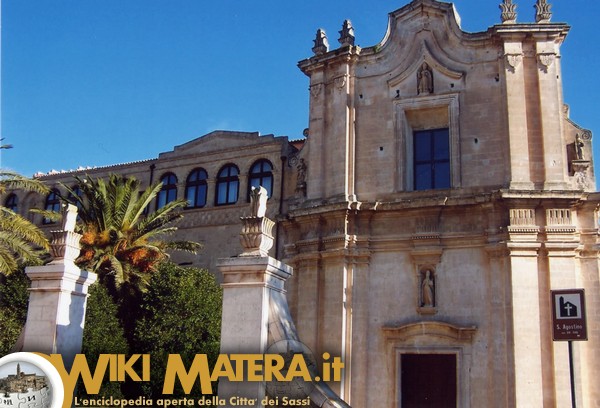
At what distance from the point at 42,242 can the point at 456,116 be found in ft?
40.0

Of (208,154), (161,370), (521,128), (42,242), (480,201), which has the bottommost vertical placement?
(161,370)

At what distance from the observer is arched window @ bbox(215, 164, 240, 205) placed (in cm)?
2561

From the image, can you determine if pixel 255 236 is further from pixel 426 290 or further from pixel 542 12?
pixel 542 12

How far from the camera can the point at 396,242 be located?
753 inches

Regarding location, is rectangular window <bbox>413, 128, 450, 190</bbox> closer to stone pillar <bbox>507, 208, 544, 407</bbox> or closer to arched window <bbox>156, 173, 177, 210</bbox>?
stone pillar <bbox>507, 208, 544, 407</bbox>

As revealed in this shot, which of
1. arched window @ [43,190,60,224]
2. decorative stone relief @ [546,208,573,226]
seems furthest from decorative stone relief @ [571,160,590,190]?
arched window @ [43,190,60,224]

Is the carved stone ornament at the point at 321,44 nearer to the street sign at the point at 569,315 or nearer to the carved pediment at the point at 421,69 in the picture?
the carved pediment at the point at 421,69

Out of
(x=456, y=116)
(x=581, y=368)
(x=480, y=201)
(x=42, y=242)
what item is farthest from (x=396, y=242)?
(x=42, y=242)

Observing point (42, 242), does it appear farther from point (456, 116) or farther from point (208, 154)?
point (456, 116)

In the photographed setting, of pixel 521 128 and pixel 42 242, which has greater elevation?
pixel 521 128

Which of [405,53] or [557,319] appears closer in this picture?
[557,319]

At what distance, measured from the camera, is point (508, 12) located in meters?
19.7

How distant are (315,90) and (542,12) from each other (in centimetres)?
716

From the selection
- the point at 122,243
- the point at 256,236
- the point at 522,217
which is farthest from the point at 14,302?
the point at 522,217
